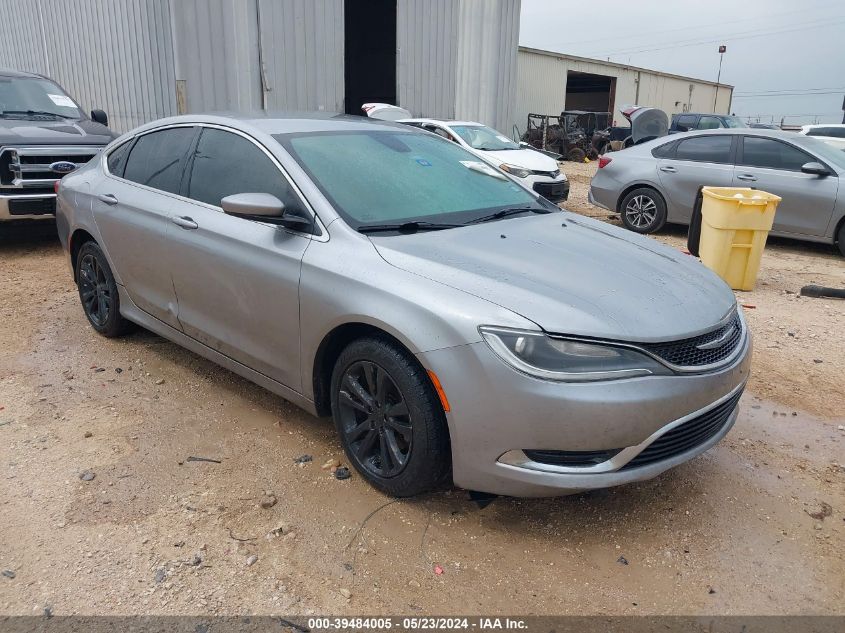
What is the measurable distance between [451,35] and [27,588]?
13175 mm

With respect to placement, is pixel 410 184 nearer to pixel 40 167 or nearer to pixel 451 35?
pixel 40 167

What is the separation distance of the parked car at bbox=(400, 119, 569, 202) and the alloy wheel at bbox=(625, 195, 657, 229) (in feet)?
4.50

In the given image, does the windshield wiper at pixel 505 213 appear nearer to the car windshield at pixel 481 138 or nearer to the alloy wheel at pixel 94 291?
the alloy wheel at pixel 94 291

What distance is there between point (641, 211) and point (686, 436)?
7.23m

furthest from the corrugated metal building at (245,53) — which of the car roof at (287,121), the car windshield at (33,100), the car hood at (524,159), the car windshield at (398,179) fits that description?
the car windshield at (398,179)

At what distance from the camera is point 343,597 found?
95.1 inches

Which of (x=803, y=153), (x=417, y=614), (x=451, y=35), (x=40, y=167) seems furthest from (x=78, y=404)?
(x=451, y=35)

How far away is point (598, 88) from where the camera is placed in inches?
1479

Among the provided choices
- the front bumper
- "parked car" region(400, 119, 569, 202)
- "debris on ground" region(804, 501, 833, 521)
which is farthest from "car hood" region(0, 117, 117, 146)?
"debris on ground" region(804, 501, 833, 521)

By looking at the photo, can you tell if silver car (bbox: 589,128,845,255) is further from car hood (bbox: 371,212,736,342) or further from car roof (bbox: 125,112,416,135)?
car roof (bbox: 125,112,416,135)

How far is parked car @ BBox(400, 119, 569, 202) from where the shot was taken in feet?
33.9

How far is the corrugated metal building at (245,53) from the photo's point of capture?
11242 mm

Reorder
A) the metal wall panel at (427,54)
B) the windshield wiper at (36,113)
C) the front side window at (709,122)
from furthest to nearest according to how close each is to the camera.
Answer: the front side window at (709,122) → the metal wall panel at (427,54) → the windshield wiper at (36,113)

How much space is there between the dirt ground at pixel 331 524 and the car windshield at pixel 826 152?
5157mm
